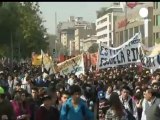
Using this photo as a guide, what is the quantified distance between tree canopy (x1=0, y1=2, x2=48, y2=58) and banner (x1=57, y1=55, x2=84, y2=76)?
36035 millimetres

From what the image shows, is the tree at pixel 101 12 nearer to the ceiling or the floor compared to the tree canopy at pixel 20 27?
nearer to the ceiling

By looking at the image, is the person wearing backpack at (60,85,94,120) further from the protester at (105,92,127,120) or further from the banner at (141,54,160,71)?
the banner at (141,54,160,71)

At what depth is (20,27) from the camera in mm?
60531

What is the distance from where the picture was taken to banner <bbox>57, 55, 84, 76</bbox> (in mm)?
20297

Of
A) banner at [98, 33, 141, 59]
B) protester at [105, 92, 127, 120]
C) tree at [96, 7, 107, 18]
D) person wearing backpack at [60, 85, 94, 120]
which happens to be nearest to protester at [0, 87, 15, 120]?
person wearing backpack at [60, 85, 94, 120]

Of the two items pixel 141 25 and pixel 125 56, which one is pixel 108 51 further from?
pixel 141 25

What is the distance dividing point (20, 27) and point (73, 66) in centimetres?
4090

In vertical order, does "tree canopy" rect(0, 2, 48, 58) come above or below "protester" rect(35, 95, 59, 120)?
above

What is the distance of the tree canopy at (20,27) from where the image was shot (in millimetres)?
57456

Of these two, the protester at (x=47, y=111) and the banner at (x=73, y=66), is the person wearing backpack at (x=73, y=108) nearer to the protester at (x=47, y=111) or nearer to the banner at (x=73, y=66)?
the protester at (x=47, y=111)

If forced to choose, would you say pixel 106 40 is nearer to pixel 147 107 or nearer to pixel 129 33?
pixel 129 33

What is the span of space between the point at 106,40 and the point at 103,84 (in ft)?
490

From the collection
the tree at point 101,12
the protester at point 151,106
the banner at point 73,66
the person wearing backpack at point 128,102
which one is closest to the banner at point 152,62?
the banner at point 73,66

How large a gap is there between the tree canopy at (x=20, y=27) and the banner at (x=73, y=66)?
118 feet
